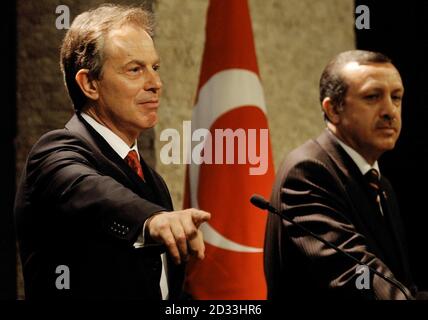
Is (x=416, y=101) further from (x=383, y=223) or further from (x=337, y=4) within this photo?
(x=383, y=223)

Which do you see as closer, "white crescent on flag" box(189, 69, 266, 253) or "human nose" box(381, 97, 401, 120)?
"human nose" box(381, 97, 401, 120)

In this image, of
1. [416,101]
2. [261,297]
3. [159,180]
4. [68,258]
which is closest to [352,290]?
[159,180]

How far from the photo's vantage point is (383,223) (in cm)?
234

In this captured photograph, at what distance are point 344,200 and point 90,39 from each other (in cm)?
93

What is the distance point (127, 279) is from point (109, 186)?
0.33 m

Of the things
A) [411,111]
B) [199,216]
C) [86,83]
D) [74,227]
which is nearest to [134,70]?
[86,83]

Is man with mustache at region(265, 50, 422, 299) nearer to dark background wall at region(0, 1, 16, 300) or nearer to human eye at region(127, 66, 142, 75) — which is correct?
human eye at region(127, 66, 142, 75)

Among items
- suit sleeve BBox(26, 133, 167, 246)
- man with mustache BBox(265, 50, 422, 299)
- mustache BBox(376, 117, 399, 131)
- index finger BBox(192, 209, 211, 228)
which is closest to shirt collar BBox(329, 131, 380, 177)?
man with mustache BBox(265, 50, 422, 299)

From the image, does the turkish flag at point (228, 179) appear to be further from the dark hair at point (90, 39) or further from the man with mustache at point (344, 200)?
the dark hair at point (90, 39)

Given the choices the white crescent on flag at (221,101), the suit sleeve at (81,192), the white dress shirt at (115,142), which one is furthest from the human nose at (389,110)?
the suit sleeve at (81,192)

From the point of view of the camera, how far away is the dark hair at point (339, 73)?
2459 millimetres

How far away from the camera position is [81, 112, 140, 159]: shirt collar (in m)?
1.88

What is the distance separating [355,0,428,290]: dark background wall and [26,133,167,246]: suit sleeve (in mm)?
1791

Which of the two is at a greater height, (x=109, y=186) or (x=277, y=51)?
(x=277, y=51)
